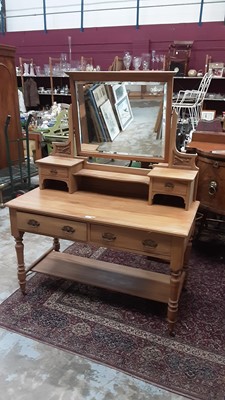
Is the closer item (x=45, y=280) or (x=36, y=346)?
(x=36, y=346)

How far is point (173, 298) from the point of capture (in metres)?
1.83

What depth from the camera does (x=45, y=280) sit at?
2445mm

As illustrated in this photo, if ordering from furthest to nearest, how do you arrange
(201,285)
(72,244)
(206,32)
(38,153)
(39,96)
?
(39,96), (206,32), (38,153), (72,244), (201,285)

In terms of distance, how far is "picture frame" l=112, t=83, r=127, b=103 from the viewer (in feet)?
6.61

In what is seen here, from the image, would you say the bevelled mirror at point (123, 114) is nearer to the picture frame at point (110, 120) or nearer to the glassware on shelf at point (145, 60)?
the picture frame at point (110, 120)

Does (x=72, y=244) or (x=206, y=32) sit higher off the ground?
(x=206, y=32)

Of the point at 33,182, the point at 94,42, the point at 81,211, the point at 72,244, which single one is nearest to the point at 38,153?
the point at 33,182

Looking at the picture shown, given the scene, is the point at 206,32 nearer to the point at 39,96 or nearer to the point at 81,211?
the point at 39,96

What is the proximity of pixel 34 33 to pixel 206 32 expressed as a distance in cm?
405

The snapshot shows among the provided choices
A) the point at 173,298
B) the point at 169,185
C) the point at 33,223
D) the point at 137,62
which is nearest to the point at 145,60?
the point at 137,62

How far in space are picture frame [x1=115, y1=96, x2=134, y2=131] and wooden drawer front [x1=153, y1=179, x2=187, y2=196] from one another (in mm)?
479

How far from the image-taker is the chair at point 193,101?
612 cm

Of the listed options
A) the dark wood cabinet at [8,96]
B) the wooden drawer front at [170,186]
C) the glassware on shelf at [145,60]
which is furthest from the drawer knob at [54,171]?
the glassware on shelf at [145,60]

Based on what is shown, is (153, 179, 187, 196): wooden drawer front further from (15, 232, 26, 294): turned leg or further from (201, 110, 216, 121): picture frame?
(201, 110, 216, 121): picture frame
